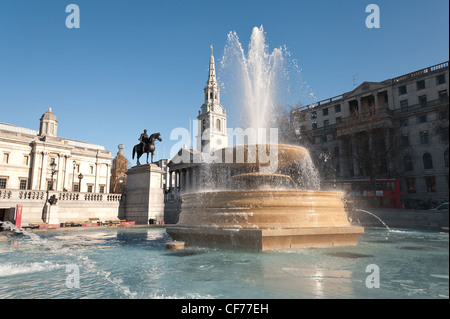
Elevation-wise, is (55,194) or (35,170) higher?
(35,170)

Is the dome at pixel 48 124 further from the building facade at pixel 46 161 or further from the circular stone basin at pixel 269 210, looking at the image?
the circular stone basin at pixel 269 210

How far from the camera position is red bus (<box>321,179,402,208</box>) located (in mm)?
29328

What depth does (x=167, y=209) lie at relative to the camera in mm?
41781

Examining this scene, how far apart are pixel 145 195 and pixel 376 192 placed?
928 inches

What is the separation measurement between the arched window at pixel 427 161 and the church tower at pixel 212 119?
6478 centimetres

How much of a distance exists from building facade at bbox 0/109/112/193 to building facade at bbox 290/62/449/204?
41098 millimetres

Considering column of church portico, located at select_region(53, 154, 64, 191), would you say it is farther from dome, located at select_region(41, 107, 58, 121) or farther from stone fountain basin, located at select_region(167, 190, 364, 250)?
stone fountain basin, located at select_region(167, 190, 364, 250)

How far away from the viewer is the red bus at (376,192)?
29.3 m

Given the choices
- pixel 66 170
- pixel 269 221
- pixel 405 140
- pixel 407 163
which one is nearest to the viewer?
pixel 269 221

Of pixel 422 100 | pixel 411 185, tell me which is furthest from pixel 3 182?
pixel 422 100

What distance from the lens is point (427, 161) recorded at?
125 ft

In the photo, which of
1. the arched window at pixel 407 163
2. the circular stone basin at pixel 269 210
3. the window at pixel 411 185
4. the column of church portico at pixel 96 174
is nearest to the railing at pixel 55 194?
the circular stone basin at pixel 269 210

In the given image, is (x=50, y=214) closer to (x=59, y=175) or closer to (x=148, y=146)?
(x=148, y=146)
